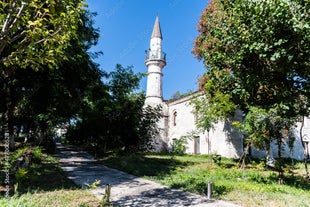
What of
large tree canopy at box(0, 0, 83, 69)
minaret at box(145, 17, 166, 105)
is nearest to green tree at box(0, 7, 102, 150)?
large tree canopy at box(0, 0, 83, 69)

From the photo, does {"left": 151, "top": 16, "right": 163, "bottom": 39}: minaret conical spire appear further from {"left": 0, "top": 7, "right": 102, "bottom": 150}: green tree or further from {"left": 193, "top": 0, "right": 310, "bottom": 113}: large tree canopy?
{"left": 193, "top": 0, "right": 310, "bottom": 113}: large tree canopy

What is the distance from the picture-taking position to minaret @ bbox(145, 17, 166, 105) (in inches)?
1174

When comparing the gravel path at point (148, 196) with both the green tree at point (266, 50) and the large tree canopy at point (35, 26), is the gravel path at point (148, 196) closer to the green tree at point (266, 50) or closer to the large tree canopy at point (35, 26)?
the large tree canopy at point (35, 26)

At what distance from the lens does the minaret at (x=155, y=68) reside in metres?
29.8

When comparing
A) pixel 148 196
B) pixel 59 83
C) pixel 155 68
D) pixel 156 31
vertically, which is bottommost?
pixel 148 196

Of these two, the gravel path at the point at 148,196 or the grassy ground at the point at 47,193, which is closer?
the grassy ground at the point at 47,193

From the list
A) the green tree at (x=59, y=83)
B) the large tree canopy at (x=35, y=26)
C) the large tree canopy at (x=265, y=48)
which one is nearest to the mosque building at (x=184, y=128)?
the green tree at (x=59, y=83)

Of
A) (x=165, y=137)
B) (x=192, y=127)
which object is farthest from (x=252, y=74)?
(x=165, y=137)

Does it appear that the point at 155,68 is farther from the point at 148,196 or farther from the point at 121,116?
the point at 148,196

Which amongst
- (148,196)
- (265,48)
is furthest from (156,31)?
(148,196)

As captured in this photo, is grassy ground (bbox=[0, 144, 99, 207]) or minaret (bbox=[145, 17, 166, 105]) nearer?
grassy ground (bbox=[0, 144, 99, 207])

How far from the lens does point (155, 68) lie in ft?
101

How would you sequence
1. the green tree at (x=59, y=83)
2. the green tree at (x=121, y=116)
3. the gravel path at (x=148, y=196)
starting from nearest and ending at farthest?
1. the gravel path at (x=148, y=196)
2. the green tree at (x=59, y=83)
3. the green tree at (x=121, y=116)

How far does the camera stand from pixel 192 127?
26.3m
